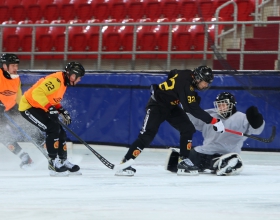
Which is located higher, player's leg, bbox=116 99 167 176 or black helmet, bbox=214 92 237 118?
black helmet, bbox=214 92 237 118

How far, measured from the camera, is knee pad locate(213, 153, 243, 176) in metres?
7.96

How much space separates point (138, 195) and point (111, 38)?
22.6ft

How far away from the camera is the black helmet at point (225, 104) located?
8.15 metres

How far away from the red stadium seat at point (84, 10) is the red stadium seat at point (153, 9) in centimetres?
132

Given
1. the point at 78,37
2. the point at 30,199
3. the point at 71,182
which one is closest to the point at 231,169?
the point at 71,182

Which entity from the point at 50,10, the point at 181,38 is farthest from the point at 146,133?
the point at 50,10

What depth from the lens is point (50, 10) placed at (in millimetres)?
14492

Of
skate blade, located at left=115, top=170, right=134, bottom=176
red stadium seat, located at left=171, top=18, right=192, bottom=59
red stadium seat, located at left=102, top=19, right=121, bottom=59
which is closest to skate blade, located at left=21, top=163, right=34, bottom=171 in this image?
skate blade, located at left=115, top=170, right=134, bottom=176

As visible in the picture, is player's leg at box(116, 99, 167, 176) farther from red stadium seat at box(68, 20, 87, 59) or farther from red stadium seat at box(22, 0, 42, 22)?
red stadium seat at box(22, 0, 42, 22)

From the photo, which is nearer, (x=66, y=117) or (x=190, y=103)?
(x=190, y=103)

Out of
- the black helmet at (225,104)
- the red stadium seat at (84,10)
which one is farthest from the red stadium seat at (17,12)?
the black helmet at (225,104)

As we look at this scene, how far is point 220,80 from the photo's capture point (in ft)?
36.7

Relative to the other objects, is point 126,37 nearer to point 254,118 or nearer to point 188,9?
point 188,9

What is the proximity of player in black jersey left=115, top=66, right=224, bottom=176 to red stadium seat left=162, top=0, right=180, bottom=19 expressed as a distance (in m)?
5.04
